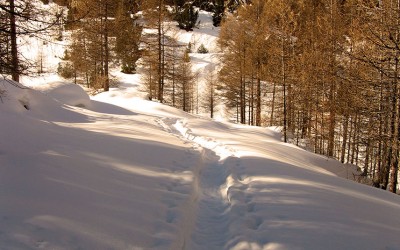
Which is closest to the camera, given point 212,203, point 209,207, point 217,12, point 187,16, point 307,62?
point 209,207

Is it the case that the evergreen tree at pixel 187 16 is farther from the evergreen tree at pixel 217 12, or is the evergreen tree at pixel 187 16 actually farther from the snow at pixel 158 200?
the snow at pixel 158 200

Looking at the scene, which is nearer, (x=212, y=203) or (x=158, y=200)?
(x=158, y=200)

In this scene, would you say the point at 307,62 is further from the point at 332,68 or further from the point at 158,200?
the point at 158,200

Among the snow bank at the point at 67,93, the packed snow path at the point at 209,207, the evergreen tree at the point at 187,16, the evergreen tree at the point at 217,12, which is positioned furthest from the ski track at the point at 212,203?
the evergreen tree at the point at 217,12

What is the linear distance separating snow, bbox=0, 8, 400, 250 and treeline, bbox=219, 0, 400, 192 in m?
5.13

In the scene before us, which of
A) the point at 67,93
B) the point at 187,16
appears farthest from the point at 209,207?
the point at 187,16

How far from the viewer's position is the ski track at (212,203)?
13.0ft

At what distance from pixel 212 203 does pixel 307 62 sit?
13.7m

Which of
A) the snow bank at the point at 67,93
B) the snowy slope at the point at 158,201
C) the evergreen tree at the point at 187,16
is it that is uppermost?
the evergreen tree at the point at 187,16

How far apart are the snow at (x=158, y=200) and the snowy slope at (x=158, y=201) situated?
0.02 meters

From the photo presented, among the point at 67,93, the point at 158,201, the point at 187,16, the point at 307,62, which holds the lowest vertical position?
the point at 158,201

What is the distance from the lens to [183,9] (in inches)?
1655

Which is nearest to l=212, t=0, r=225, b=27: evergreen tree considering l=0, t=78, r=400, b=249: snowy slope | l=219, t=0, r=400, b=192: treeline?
l=219, t=0, r=400, b=192: treeline

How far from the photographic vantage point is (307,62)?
16641 millimetres
